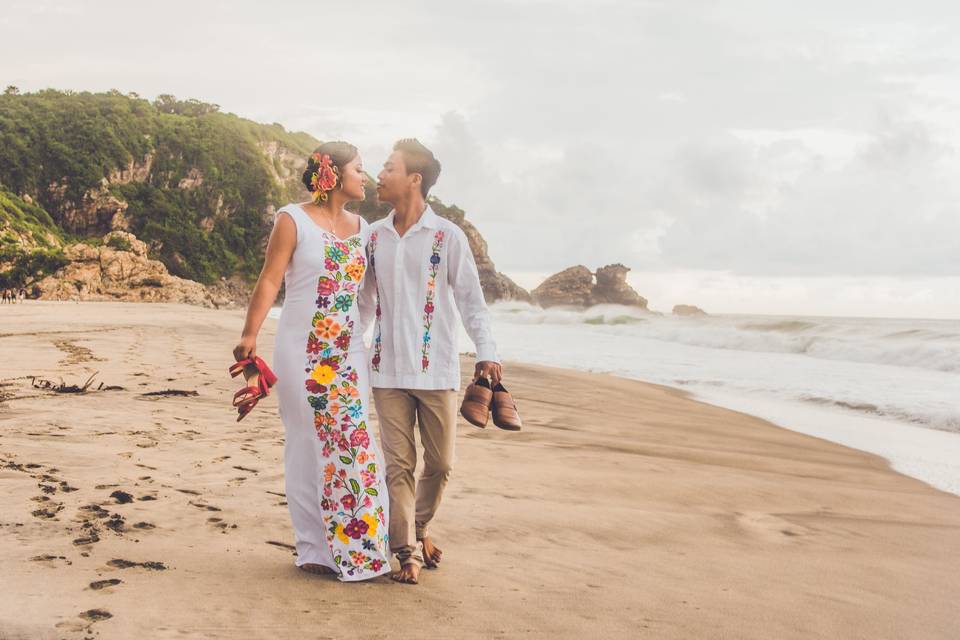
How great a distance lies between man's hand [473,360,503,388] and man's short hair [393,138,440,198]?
86cm

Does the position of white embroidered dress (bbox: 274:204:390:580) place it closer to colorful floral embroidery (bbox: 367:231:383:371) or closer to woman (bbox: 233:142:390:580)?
woman (bbox: 233:142:390:580)

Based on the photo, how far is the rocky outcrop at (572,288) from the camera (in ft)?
293

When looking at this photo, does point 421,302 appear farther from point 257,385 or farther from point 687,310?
point 687,310

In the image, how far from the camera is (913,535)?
15.8 feet

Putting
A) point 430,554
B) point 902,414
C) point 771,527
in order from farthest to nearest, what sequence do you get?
point 902,414 → point 771,527 → point 430,554

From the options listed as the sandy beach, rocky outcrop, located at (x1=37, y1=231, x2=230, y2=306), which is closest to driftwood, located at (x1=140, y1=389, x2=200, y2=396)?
the sandy beach

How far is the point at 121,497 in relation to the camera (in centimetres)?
403

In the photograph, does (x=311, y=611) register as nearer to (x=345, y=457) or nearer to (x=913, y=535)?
(x=345, y=457)

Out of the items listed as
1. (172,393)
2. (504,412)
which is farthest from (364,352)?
(172,393)

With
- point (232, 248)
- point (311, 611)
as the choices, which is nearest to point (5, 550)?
point (311, 611)

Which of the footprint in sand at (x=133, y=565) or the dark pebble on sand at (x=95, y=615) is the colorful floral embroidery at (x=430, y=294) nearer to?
the footprint in sand at (x=133, y=565)

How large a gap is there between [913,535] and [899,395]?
8241 mm

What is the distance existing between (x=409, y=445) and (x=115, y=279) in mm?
54279

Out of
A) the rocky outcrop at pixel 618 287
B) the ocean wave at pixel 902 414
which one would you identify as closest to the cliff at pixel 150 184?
the rocky outcrop at pixel 618 287
